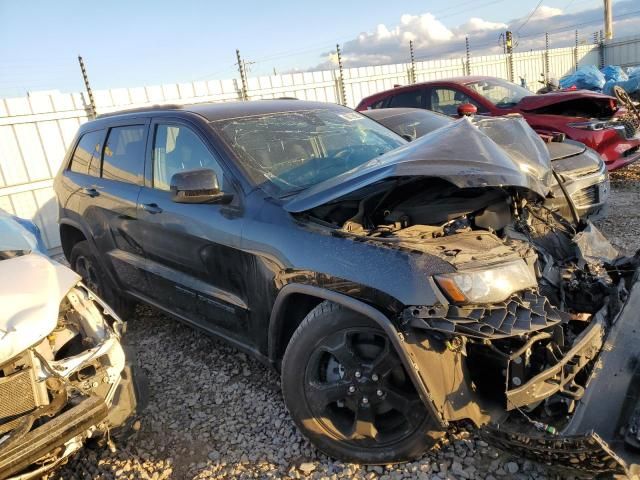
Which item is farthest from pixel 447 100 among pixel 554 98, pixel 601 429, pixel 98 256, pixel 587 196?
pixel 601 429

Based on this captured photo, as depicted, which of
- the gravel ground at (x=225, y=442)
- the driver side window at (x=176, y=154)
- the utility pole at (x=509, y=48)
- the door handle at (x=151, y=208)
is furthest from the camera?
the utility pole at (x=509, y=48)

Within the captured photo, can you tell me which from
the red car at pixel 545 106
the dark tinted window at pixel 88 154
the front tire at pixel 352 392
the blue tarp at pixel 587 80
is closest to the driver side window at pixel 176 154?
the dark tinted window at pixel 88 154

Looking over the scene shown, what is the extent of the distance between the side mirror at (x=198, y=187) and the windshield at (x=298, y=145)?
0.72 ft

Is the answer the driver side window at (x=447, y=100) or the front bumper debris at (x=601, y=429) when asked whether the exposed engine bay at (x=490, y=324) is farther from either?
the driver side window at (x=447, y=100)

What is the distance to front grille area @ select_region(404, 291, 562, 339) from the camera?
1.91 meters

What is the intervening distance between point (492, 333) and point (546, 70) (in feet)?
70.4

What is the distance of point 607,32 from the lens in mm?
25141

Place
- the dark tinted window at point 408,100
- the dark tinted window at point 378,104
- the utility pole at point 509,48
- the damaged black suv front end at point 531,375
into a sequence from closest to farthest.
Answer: the damaged black suv front end at point 531,375, the dark tinted window at point 408,100, the dark tinted window at point 378,104, the utility pole at point 509,48

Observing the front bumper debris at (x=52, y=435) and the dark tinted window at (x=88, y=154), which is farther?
the dark tinted window at (x=88, y=154)

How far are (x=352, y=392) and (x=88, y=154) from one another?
3.29m

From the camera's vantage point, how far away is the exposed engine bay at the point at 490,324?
1.93 meters

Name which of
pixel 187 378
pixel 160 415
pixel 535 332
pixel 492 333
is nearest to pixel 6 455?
pixel 160 415

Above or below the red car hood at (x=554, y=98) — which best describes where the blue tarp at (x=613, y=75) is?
below

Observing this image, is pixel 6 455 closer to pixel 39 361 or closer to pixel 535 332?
pixel 39 361
